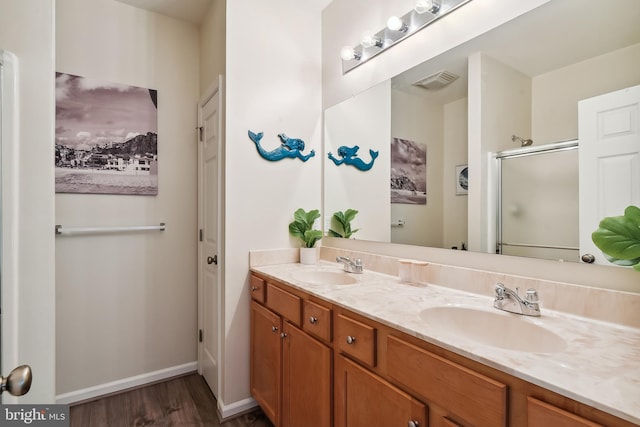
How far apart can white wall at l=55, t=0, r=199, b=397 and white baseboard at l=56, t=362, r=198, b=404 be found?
26 millimetres

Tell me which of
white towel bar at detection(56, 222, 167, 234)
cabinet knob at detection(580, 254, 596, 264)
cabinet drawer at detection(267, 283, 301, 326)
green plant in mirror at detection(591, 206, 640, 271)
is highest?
green plant in mirror at detection(591, 206, 640, 271)

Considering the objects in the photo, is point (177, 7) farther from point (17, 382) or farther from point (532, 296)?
point (532, 296)

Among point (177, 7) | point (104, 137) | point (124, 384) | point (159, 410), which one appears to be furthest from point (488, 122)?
point (124, 384)

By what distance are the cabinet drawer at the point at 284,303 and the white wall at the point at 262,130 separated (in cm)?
32

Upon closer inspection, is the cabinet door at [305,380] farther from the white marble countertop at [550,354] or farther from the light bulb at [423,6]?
the light bulb at [423,6]

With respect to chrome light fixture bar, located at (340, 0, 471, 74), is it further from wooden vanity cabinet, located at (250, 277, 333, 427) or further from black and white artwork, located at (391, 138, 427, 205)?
wooden vanity cabinet, located at (250, 277, 333, 427)

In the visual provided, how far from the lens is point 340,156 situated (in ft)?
7.11

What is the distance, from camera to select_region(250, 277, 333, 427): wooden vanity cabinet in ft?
4.25

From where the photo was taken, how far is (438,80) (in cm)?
154

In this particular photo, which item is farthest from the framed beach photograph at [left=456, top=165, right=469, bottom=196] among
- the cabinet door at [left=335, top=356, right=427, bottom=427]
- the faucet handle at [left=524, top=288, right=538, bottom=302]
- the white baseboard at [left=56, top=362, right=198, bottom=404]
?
the white baseboard at [left=56, top=362, right=198, bottom=404]

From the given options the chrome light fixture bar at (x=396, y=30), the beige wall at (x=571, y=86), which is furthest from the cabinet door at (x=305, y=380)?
the chrome light fixture bar at (x=396, y=30)

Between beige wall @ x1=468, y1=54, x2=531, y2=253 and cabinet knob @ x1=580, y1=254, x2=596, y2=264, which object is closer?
cabinet knob @ x1=580, y1=254, x2=596, y2=264

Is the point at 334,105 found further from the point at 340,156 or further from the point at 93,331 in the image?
the point at 93,331

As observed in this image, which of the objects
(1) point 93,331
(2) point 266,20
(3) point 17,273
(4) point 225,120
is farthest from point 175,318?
(2) point 266,20
